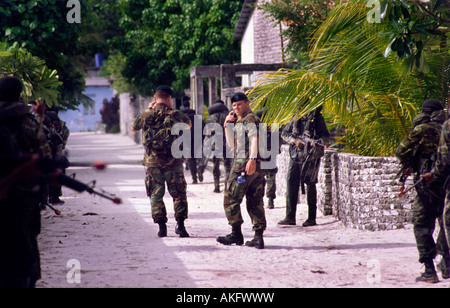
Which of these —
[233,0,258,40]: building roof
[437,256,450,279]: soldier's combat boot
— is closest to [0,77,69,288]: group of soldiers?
[437,256,450,279]: soldier's combat boot

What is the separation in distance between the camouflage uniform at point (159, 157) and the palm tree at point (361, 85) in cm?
136

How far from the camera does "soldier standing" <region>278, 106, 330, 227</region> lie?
9234mm

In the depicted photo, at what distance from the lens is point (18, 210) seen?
4.66 m

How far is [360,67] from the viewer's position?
9008 millimetres

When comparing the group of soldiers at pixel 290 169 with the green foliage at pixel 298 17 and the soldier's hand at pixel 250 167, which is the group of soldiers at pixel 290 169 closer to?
the soldier's hand at pixel 250 167

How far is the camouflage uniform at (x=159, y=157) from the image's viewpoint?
8.41 metres

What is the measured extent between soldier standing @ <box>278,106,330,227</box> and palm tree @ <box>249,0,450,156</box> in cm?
34

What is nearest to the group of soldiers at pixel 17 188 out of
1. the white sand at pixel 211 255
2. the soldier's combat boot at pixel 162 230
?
the white sand at pixel 211 255

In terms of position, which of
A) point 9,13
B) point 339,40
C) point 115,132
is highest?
point 9,13

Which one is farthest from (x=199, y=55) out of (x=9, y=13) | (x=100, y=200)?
(x=100, y=200)

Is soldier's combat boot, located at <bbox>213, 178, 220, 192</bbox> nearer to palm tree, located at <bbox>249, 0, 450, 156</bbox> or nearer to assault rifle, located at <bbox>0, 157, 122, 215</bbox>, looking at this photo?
palm tree, located at <bbox>249, 0, 450, 156</bbox>

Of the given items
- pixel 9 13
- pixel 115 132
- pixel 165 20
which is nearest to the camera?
pixel 9 13
